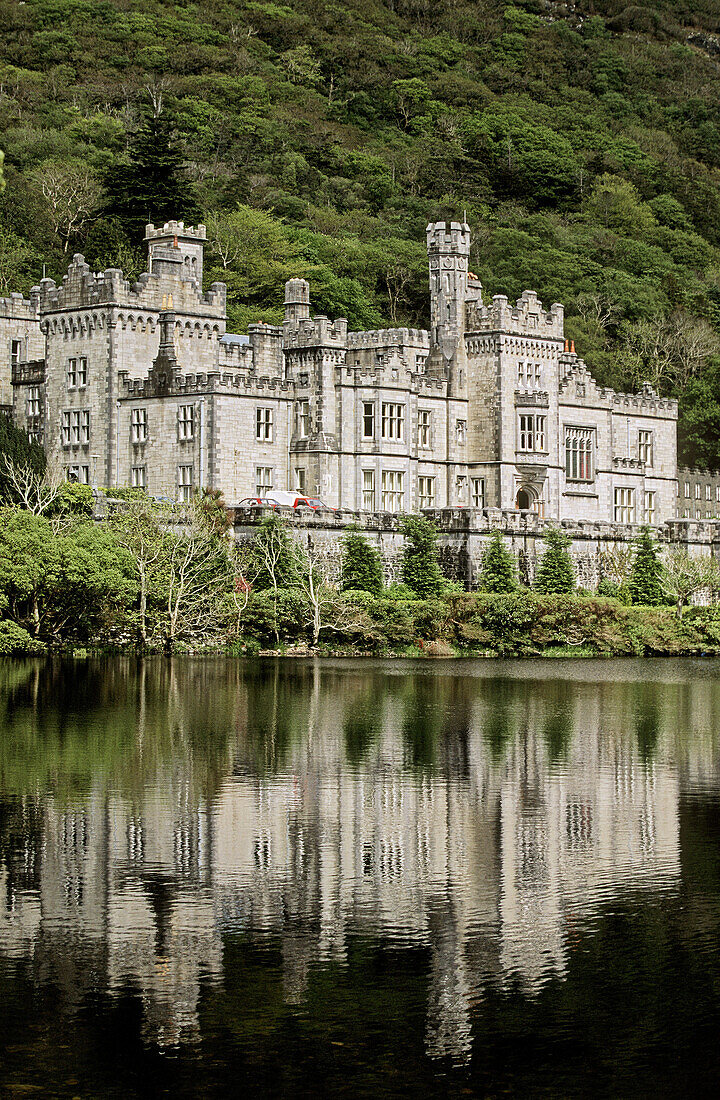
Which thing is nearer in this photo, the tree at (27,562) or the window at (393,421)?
the tree at (27,562)

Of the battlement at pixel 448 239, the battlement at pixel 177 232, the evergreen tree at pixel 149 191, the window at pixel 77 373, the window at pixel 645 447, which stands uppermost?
the evergreen tree at pixel 149 191

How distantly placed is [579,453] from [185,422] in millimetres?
23108

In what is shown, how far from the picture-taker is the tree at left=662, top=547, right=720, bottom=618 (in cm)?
8131

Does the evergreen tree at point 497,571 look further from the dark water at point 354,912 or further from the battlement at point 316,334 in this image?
the dark water at point 354,912

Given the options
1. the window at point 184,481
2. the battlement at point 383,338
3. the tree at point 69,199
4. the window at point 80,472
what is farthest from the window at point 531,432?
the tree at point 69,199

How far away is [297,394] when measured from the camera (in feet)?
262

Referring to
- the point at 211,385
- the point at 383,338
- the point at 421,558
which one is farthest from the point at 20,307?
the point at 421,558

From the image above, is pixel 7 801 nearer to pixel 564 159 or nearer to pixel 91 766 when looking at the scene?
pixel 91 766

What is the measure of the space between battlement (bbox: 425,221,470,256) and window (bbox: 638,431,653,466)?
14.5 m

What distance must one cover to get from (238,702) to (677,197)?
409ft

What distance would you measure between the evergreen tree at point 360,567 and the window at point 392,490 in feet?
25.1

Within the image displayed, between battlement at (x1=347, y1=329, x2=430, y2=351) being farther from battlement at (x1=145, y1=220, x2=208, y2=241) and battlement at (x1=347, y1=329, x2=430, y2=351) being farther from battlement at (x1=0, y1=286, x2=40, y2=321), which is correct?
battlement at (x1=0, y1=286, x2=40, y2=321)

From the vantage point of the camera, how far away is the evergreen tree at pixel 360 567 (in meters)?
72.6

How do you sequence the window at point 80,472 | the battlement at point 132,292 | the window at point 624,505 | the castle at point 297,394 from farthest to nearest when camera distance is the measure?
the window at point 624,505 → the battlement at point 132,292 → the window at point 80,472 → the castle at point 297,394
